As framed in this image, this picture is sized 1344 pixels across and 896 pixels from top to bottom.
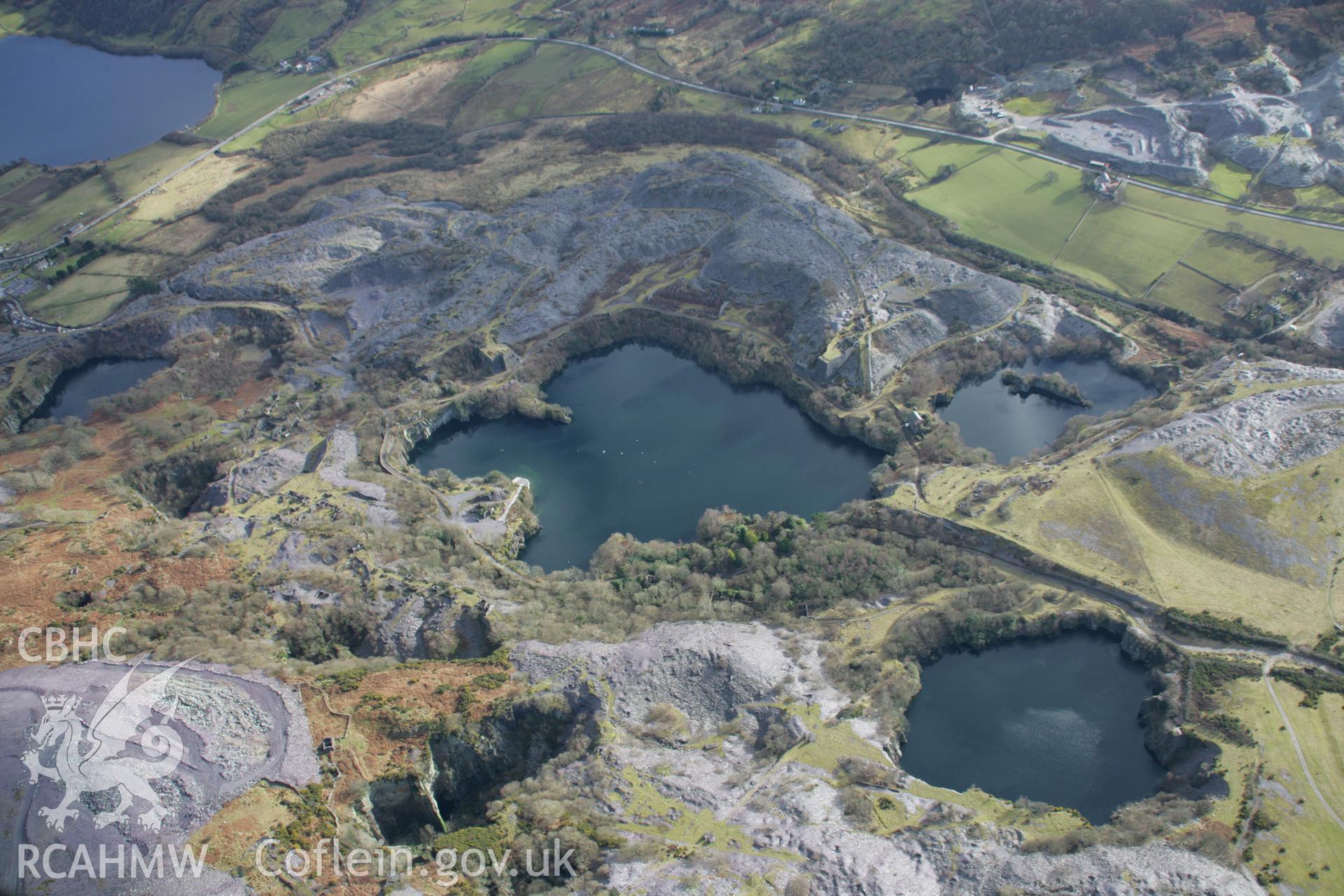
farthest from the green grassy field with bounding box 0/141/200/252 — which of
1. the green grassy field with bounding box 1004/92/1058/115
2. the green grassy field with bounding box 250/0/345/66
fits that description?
the green grassy field with bounding box 1004/92/1058/115

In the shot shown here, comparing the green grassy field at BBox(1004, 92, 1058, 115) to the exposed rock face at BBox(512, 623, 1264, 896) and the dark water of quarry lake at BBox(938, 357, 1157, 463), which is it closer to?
the dark water of quarry lake at BBox(938, 357, 1157, 463)

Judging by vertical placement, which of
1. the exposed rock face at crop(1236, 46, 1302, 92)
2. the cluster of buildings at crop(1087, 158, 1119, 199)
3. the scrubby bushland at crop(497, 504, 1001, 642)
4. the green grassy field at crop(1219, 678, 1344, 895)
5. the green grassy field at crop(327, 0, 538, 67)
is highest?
the green grassy field at crop(327, 0, 538, 67)

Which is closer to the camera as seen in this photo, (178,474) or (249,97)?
(178,474)

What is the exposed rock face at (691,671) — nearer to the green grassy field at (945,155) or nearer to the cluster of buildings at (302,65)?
the green grassy field at (945,155)

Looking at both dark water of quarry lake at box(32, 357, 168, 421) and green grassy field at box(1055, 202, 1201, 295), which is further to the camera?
dark water of quarry lake at box(32, 357, 168, 421)

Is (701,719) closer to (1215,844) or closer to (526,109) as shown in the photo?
(1215,844)

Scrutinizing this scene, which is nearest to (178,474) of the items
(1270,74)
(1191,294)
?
(1191,294)

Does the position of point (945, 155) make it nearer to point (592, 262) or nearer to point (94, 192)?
point (592, 262)
